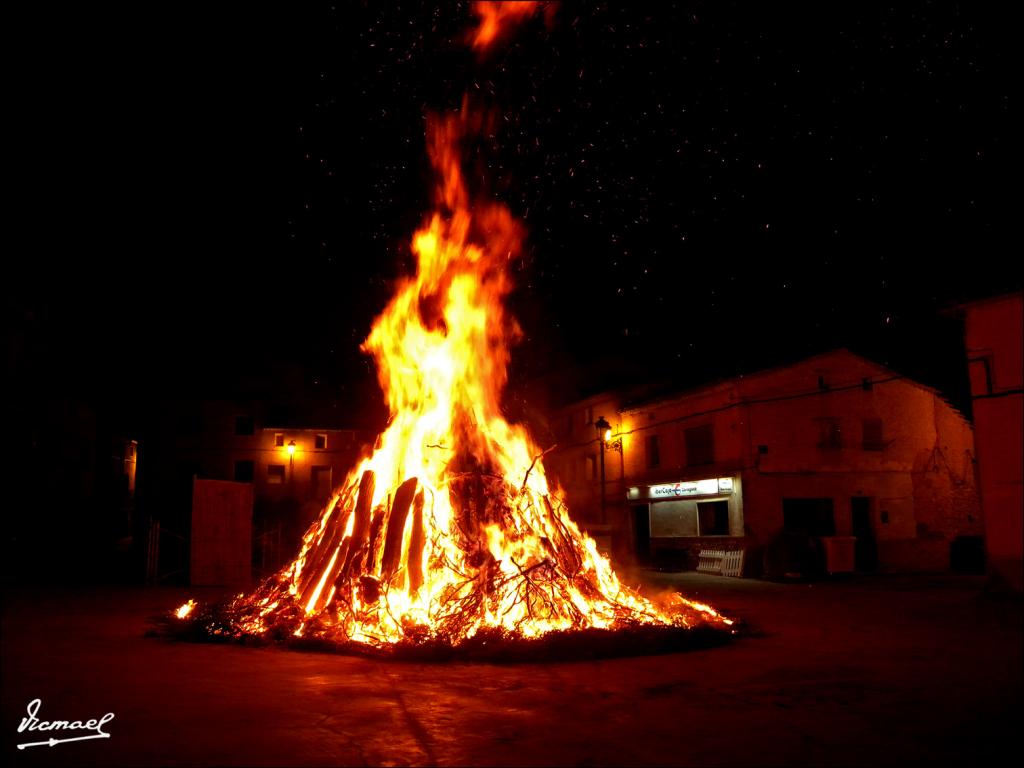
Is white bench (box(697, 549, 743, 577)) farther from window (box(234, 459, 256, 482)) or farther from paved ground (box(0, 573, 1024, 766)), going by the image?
window (box(234, 459, 256, 482))

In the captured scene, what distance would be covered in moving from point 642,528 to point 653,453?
396 centimetres

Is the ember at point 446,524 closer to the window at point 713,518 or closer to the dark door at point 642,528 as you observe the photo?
the window at point 713,518

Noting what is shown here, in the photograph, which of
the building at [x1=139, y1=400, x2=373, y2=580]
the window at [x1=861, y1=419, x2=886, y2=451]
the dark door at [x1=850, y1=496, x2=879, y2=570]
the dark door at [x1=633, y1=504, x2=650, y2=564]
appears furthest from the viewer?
the building at [x1=139, y1=400, x2=373, y2=580]

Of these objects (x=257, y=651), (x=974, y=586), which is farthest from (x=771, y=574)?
(x=257, y=651)

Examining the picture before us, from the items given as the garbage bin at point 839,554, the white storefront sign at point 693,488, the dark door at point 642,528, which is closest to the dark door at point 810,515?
the white storefront sign at point 693,488

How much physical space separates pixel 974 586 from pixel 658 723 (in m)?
17.2

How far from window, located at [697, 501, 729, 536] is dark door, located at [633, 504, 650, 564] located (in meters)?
4.02

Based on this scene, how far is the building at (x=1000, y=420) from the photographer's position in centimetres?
1593

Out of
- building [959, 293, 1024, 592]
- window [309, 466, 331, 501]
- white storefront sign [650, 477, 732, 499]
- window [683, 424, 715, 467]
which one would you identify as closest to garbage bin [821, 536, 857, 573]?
white storefront sign [650, 477, 732, 499]

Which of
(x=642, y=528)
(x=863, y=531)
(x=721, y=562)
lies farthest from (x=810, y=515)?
(x=642, y=528)

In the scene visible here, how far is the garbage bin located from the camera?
76.8 feet

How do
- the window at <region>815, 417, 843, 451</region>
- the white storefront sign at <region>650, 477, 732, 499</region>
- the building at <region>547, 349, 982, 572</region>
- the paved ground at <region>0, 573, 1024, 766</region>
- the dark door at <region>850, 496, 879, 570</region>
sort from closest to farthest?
the paved ground at <region>0, 573, 1024, 766</region> → the dark door at <region>850, 496, 879, 570</region> → the building at <region>547, 349, 982, 572</region> → the window at <region>815, 417, 843, 451</region> → the white storefront sign at <region>650, 477, 732, 499</region>

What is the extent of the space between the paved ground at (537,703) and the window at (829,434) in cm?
1751

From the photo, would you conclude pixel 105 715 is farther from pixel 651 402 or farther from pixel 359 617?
pixel 651 402
